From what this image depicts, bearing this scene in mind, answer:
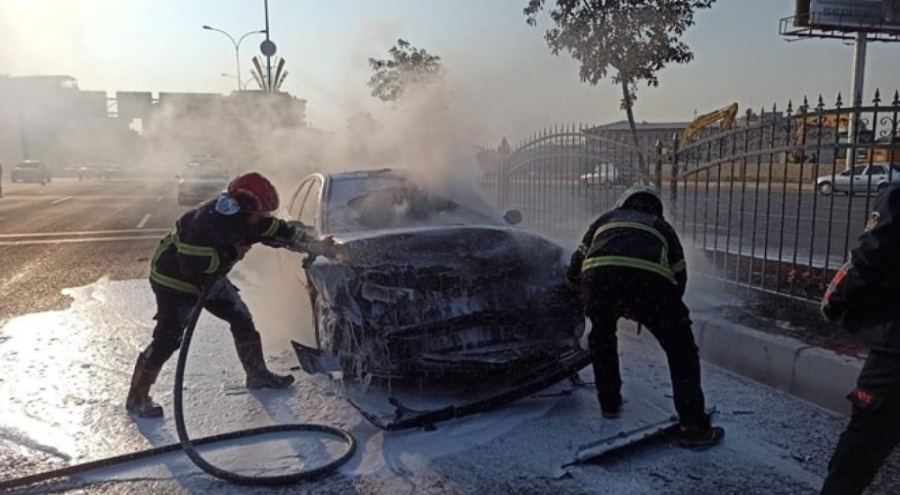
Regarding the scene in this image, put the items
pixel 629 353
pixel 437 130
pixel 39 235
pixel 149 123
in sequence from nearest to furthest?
pixel 629 353 < pixel 437 130 < pixel 39 235 < pixel 149 123

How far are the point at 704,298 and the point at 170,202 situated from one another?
21008mm

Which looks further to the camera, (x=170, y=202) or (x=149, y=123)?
(x=149, y=123)

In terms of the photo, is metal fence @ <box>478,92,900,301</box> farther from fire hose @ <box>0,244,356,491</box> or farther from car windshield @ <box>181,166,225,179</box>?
car windshield @ <box>181,166,225,179</box>

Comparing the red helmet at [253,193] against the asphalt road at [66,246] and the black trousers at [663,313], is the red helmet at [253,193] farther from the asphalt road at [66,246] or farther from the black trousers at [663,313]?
the asphalt road at [66,246]

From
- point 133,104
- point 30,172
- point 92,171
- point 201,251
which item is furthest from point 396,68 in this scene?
point 92,171

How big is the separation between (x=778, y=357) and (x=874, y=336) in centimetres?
231

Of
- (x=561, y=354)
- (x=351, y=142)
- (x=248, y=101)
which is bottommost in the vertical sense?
(x=561, y=354)

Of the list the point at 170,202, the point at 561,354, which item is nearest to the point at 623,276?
the point at 561,354

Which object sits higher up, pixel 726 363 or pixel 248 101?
pixel 248 101

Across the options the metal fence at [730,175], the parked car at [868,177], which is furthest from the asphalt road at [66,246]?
the parked car at [868,177]

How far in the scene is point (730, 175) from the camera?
262 inches

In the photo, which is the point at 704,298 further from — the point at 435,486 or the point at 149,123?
the point at 149,123

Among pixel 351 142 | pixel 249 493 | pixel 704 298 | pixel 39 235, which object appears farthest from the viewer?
pixel 39 235

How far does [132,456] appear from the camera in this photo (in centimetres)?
360
